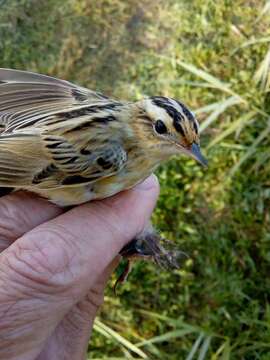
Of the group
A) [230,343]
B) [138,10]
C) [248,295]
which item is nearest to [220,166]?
[248,295]

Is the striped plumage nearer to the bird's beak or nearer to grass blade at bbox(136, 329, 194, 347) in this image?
the bird's beak

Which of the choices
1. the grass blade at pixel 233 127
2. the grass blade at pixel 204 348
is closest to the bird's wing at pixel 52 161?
the grass blade at pixel 204 348

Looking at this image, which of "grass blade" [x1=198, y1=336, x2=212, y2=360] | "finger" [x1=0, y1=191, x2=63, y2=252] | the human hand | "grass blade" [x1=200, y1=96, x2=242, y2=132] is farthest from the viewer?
"grass blade" [x1=200, y1=96, x2=242, y2=132]

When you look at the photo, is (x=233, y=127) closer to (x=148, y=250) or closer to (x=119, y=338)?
(x=119, y=338)

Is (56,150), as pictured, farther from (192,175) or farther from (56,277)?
(192,175)

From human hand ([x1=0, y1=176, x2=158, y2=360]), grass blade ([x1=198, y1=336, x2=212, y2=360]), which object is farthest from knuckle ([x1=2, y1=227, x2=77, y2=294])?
grass blade ([x1=198, y1=336, x2=212, y2=360])
